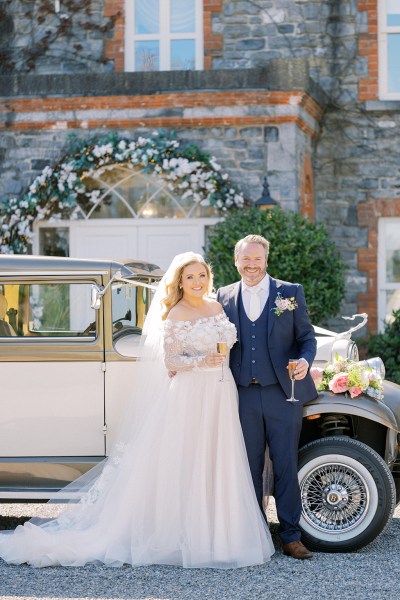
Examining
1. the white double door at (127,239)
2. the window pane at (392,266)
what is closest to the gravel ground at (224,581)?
the white double door at (127,239)

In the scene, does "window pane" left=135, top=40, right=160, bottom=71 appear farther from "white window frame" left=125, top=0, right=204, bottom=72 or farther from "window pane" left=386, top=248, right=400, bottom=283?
"window pane" left=386, top=248, right=400, bottom=283

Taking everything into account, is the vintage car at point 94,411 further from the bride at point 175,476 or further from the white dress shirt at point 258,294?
the white dress shirt at point 258,294

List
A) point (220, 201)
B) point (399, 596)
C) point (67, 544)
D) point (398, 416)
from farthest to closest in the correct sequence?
point (220, 201), point (398, 416), point (67, 544), point (399, 596)

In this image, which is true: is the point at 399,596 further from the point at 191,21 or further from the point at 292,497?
the point at 191,21

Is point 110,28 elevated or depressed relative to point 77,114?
elevated

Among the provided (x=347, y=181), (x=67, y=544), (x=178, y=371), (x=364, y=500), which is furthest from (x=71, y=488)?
(x=347, y=181)

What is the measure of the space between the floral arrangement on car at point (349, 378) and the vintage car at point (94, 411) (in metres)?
0.06

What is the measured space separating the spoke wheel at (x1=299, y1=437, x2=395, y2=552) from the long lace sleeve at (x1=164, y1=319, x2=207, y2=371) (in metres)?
0.88

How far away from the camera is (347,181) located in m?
13.3

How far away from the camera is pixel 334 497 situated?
6.18m

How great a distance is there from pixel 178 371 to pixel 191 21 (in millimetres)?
8234

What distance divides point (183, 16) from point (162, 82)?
6.73 ft

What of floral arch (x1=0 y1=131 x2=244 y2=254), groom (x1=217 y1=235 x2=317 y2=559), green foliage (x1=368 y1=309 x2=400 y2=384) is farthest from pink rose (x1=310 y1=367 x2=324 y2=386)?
floral arch (x1=0 y1=131 x2=244 y2=254)

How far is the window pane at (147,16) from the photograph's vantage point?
43.9 ft
